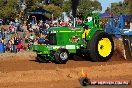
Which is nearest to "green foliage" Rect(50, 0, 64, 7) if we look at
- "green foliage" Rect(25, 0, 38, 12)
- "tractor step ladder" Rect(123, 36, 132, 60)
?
"green foliage" Rect(25, 0, 38, 12)

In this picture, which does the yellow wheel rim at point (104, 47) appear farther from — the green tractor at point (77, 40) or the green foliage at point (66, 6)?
the green foliage at point (66, 6)

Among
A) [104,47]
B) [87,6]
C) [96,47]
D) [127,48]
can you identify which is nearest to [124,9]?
[87,6]

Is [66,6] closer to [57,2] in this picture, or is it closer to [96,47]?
[57,2]

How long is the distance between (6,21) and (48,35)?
20876 millimetres

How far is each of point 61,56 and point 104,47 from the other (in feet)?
7.56

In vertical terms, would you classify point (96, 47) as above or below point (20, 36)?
A: above

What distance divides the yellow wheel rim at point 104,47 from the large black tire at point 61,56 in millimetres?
1642

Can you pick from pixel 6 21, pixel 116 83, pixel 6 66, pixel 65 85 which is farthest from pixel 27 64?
pixel 6 21

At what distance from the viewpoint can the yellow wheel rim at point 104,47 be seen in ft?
53.7

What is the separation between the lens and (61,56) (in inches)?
606

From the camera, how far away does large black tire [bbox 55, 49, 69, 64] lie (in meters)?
15.3

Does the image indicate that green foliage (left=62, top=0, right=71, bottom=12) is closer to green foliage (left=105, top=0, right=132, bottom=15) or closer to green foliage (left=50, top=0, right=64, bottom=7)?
green foliage (left=50, top=0, right=64, bottom=7)

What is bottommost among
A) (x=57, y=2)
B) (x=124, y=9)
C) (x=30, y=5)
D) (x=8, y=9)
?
(x=124, y=9)

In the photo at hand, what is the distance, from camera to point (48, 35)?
16.2 metres
